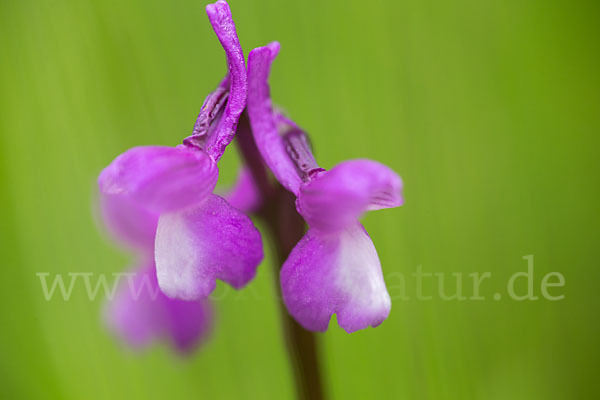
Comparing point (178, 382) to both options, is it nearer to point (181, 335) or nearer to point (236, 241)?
point (181, 335)

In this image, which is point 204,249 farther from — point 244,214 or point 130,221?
point 130,221

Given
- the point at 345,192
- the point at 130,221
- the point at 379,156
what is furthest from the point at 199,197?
the point at 379,156

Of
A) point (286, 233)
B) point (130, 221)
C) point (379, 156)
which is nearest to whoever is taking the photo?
point (286, 233)

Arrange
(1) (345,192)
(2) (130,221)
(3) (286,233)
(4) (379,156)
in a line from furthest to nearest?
(4) (379,156) → (2) (130,221) → (3) (286,233) → (1) (345,192)

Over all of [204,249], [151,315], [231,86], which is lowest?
[151,315]

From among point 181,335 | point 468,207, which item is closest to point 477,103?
point 468,207

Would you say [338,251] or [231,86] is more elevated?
[231,86]

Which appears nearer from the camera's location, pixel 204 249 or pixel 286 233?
pixel 204 249

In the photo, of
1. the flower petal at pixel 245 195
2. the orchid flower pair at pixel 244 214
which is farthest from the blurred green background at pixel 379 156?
the orchid flower pair at pixel 244 214
